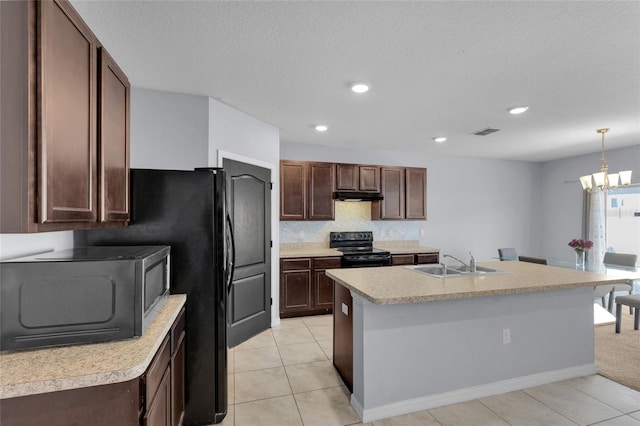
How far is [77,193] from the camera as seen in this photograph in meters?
1.33

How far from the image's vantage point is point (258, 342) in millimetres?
3484

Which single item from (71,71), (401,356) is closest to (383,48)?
(71,71)

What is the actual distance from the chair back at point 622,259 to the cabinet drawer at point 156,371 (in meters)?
5.51

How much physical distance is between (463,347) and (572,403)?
878 mm

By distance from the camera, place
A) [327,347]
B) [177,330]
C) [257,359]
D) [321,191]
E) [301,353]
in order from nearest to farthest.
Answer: [177,330] → [257,359] → [301,353] → [327,347] → [321,191]

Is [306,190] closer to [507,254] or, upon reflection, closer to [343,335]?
[343,335]

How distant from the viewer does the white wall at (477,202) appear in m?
5.76

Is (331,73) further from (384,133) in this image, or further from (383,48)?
(384,133)

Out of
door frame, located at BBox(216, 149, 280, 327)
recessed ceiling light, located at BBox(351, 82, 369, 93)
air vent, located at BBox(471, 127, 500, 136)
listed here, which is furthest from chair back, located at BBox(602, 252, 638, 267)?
door frame, located at BBox(216, 149, 280, 327)

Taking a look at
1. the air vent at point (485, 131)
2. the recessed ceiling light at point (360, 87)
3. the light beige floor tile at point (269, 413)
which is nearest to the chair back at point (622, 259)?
the air vent at point (485, 131)


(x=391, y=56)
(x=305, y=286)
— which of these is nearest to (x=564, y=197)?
(x=305, y=286)

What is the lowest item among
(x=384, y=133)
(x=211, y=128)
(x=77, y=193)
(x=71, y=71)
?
(x=77, y=193)

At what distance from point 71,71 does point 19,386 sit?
3.84 ft

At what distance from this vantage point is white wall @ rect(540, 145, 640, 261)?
17.9ft
